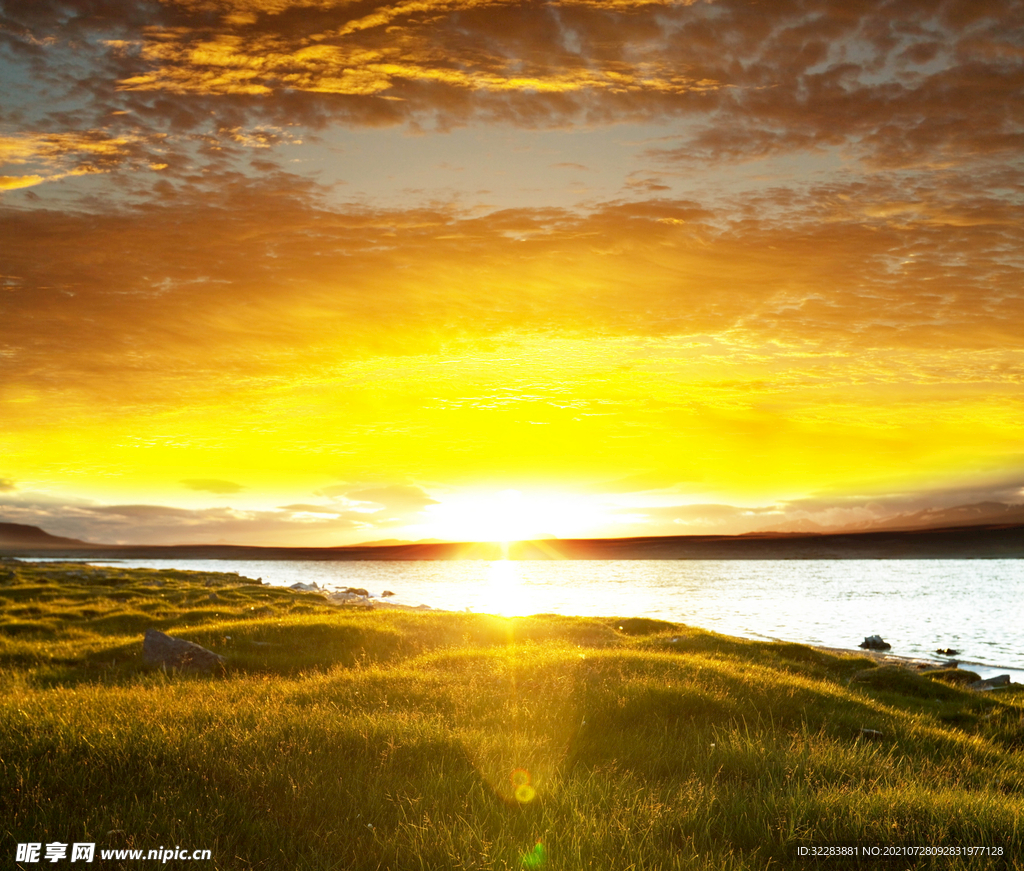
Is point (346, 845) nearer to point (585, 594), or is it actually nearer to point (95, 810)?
point (95, 810)

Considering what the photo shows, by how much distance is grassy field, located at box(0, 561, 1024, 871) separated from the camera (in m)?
5.26

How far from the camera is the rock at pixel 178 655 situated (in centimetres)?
1387

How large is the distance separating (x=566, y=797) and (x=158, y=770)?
153 inches

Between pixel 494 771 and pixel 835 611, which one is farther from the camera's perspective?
pixel 835 611

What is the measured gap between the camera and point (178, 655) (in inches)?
557

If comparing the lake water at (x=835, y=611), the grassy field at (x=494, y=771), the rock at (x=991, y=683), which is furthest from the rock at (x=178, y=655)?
the lake water at (x=835, y=611)

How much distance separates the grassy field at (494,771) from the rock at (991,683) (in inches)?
320

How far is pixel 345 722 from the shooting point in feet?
26.1

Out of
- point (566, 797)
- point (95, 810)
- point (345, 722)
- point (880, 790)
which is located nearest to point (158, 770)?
point (95, 810)

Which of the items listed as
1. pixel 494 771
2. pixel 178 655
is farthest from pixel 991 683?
pixel 178 655

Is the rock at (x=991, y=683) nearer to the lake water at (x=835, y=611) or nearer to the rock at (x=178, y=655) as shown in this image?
the lake water at (x=835, y=611)

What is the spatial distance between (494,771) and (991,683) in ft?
72.6

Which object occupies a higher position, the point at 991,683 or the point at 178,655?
the point at 178,655

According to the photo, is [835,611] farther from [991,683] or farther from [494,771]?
[494,771]
